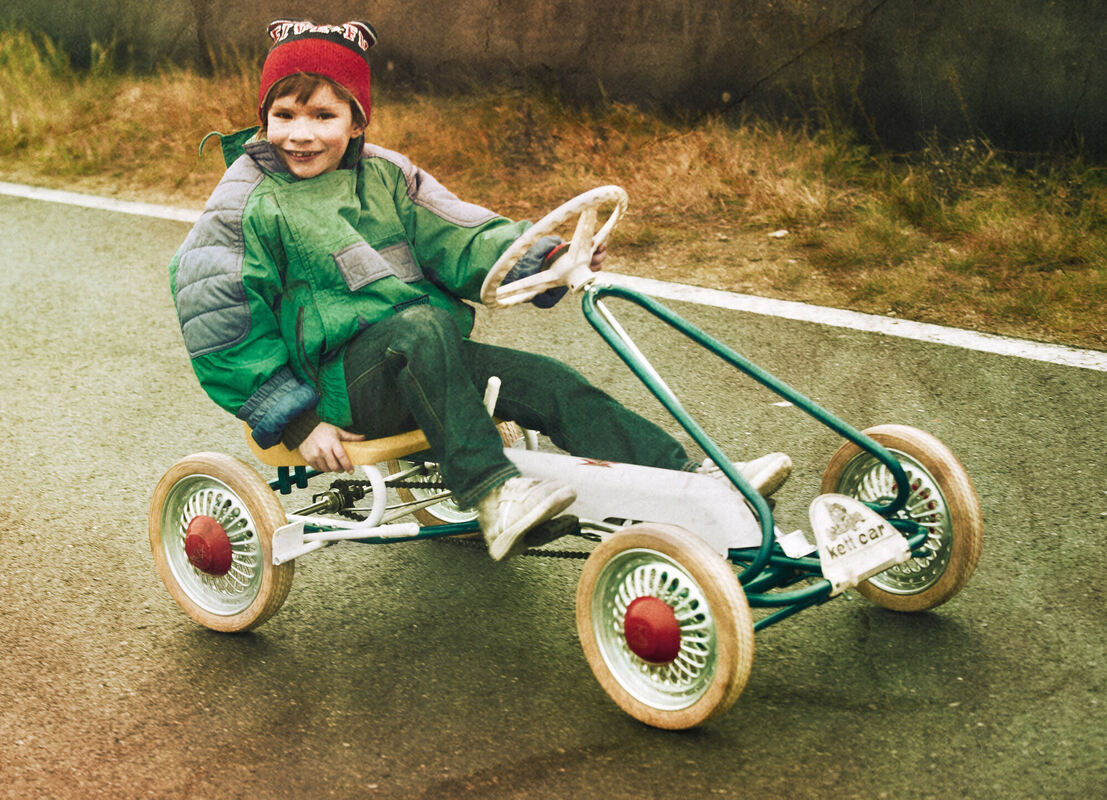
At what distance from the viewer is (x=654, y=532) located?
2.41 m

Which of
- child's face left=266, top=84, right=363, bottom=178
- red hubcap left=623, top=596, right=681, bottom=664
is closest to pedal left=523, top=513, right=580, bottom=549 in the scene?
red hubcap left=623, top=596, right=681, bottom=664

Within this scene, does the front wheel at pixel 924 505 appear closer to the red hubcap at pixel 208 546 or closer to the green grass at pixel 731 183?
the red hubcap at pixel 208 546

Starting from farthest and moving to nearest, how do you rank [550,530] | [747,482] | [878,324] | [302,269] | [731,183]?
[731,183] → [878,324] → [302,269] → [550,530] → [747,482]

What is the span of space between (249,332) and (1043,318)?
10.5 ft

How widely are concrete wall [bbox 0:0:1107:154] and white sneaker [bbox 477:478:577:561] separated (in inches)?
155

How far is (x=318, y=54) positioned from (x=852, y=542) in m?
1.68

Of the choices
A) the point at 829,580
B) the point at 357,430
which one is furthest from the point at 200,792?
the point at 829,580

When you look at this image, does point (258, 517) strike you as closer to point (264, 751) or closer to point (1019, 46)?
point (264, 751)

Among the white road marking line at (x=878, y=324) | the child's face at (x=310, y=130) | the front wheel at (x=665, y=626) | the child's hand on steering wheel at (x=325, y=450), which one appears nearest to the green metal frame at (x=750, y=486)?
the front wheel at (x=665, y=626)

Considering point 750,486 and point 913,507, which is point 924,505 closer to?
point 913,507

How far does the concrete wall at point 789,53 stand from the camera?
18.0 ft

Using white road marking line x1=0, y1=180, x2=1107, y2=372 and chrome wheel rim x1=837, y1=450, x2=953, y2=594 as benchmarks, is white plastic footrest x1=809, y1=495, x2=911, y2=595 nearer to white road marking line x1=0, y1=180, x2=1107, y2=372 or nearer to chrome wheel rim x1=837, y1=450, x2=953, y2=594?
chrome wheel rim x1=837, y1=450, x2=953, y2=594

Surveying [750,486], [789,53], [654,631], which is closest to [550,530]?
[654,631]

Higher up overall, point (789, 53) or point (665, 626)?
point (789, 53)
